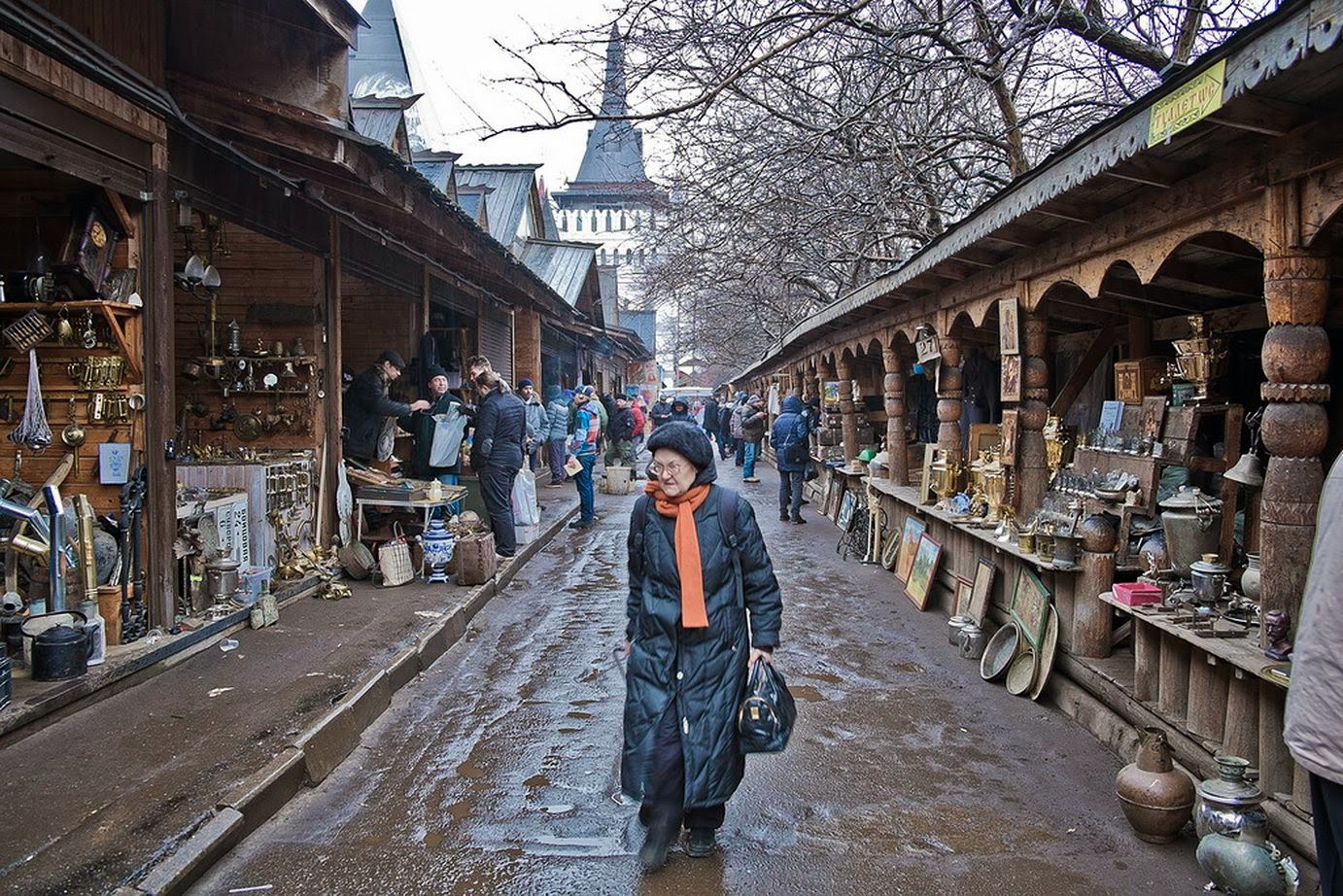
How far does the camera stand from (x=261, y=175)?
26.1ft

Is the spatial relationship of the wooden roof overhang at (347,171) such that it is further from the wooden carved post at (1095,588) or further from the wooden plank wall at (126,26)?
the wooden carved post at (1095,588)

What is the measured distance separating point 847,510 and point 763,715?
10493 mm

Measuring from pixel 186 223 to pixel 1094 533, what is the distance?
21.9 feet

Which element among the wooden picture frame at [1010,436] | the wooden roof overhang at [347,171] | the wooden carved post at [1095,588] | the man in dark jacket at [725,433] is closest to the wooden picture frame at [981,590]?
the wooden picture frame at [1010,436]

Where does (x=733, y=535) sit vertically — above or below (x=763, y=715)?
above

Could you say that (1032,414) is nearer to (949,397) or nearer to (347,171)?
(949,397)

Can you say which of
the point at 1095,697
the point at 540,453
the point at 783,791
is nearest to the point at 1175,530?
the point at 1095,697

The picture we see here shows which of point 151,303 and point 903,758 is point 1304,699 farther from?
point 151,303

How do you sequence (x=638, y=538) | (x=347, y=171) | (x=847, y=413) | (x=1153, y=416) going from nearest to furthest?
1. (x=638, y=538)
2. (x=1153, y=416)
3. (x=347, y=171)
4. (x=847, y=413)

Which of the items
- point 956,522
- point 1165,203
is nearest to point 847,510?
point 956,522

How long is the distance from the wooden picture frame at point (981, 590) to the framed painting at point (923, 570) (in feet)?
4.16

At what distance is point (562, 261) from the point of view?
2567 centimetres

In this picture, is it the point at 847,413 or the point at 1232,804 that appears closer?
the point at 1232,804

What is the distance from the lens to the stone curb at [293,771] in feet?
12.4
